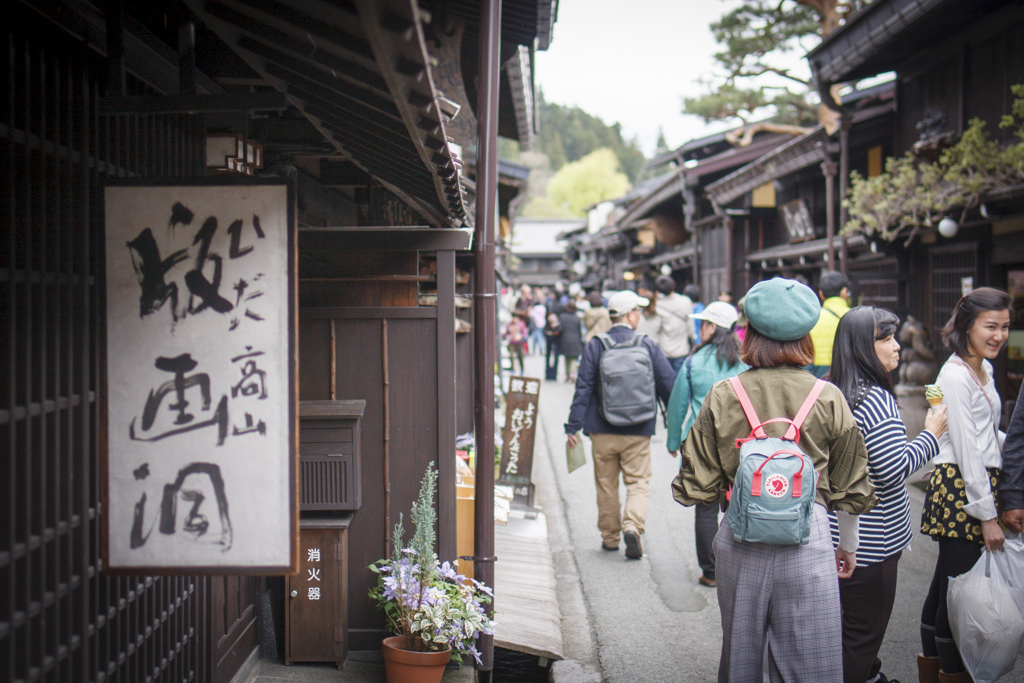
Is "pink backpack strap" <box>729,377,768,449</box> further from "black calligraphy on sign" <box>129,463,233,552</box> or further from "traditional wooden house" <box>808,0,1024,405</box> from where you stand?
"traditional wooden house" <box>808,0,1024,405</box>

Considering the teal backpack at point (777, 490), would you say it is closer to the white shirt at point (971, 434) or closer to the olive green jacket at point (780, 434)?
the olive green jacket at point (780, 434)

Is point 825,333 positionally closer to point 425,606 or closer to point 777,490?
point 777,490

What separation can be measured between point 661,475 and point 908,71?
283 inches

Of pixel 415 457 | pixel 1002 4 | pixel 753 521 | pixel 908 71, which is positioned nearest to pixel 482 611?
pixel 415 457

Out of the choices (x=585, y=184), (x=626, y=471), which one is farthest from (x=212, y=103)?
(x=585, y=184)

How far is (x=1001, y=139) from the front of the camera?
932 centimetres

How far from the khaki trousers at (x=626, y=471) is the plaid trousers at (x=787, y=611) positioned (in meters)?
3.62

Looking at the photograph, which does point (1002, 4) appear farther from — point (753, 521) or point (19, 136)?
point (19, 136)

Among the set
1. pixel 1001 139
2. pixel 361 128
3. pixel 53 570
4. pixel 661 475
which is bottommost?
pixel 661 475

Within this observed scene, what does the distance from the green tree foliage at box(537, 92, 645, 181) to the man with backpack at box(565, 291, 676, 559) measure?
294 feet

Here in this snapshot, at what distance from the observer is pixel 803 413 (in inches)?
132

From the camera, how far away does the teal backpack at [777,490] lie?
128 inches

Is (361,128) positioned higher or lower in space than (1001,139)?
lower

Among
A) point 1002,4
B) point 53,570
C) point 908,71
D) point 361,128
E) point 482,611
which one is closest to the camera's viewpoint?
point 53,570
